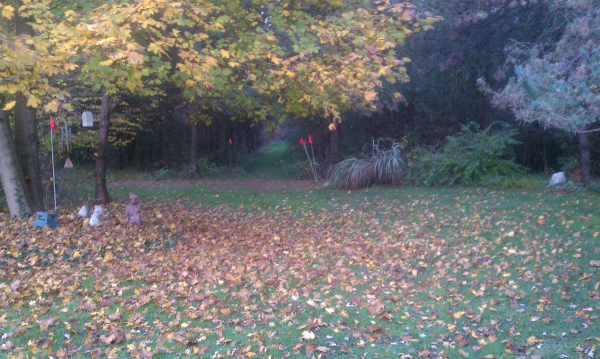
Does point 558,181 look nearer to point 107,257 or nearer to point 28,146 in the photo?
point 107,257

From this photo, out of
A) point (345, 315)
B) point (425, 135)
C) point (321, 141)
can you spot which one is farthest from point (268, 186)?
point (345, 315)

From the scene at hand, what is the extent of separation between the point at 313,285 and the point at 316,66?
3.88 metres

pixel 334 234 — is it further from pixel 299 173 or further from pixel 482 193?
pixel 299 173

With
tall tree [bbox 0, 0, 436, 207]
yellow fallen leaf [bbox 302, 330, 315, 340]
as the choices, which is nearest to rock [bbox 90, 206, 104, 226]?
tall tree [bbox 0, 0, 436, 207]

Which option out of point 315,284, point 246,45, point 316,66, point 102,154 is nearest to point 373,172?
point 316,66

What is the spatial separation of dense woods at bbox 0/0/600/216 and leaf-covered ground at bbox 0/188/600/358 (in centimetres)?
204

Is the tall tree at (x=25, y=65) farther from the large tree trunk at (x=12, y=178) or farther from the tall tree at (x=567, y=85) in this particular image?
the tall tree at (x=567, y=85)

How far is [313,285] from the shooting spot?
6.34 metres

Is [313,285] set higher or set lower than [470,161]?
lower

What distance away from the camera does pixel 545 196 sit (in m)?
11.1

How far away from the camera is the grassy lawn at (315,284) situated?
4508mm

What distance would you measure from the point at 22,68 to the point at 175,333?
4.35m

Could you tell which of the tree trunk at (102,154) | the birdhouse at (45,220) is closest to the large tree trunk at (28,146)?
the tree trunk at (102,154)

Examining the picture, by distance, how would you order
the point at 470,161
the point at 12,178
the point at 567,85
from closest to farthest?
the point at 567,85, the point at 12,178, the point at 470,161
